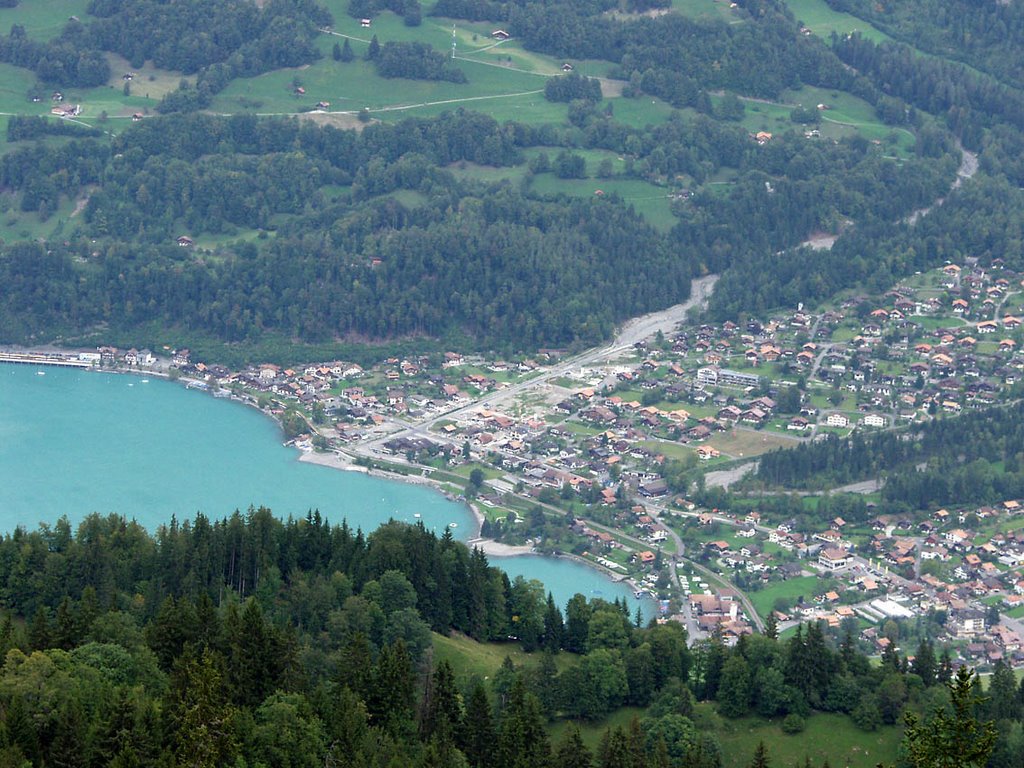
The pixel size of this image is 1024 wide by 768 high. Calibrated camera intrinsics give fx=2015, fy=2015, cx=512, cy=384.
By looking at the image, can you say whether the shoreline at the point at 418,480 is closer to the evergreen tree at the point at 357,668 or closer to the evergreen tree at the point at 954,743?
the evergreen tree at the point at 357,668

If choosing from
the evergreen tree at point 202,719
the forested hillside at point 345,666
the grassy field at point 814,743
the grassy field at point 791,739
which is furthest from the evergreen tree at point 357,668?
the grassy field at point 814,743

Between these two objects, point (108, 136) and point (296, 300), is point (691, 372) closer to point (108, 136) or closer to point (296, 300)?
point (296, 300)

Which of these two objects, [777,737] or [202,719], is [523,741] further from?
[202,719]

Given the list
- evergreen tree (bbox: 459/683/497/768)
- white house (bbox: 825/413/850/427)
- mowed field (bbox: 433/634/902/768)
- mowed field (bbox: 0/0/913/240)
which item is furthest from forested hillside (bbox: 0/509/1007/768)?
mowed field (bbox: 0/0/913/240)

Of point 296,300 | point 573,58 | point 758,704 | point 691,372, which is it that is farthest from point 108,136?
point 758,704

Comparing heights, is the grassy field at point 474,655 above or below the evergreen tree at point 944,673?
below

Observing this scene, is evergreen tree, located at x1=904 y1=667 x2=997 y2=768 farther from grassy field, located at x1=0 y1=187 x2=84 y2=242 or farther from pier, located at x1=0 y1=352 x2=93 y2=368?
grassy field, located at x1=0 y1=187 x2=84 y2=242

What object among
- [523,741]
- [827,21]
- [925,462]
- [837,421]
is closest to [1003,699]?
[523,741]
